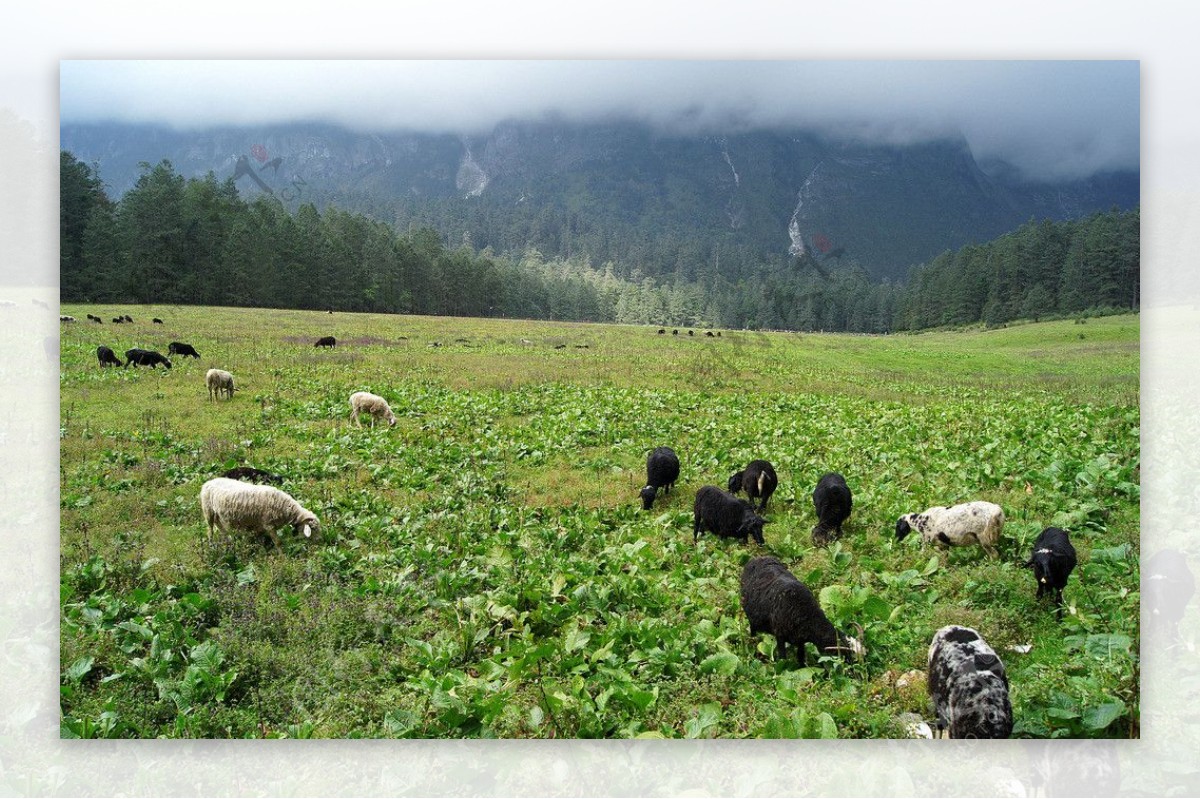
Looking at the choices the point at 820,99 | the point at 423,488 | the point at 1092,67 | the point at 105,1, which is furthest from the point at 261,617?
the point at 1092,67

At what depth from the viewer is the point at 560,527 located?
5656mm

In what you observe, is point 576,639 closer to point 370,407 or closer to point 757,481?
point 757,481

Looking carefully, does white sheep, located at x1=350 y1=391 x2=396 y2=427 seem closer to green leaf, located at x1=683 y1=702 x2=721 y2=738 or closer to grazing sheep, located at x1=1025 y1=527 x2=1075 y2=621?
green leaf, located at x1=683 y1=702 x2=721 y2=738

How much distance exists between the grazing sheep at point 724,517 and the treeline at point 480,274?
75.8 inches

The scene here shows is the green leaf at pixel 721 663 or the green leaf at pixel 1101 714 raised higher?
the green leaf at pixel 721 663

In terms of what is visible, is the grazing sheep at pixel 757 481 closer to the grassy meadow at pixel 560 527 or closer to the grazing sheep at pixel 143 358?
the grassy meadow at pixel 560 527

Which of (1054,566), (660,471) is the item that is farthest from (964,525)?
(660,471)

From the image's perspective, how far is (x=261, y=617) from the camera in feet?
15.6

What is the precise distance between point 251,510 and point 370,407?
1393mm

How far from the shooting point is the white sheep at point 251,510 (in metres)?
5.32

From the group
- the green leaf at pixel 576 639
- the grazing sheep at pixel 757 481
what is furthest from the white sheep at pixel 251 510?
the grazing sheep at pixel 757 481

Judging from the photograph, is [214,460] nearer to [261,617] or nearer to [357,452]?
[357,452]

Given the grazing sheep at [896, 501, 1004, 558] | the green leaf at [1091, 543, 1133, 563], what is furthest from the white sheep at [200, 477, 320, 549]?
the green leaf at [1091, 543, 1133, 563]

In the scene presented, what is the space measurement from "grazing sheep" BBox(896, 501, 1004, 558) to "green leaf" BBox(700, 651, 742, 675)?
6.84 feet
